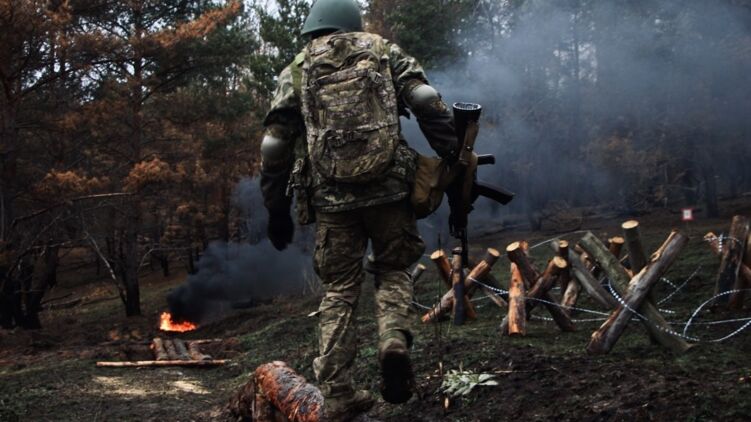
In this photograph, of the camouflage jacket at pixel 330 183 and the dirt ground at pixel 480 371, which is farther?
the camouflage jacket at pixel 330 183

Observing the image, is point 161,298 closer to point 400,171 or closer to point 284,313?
point 284,313

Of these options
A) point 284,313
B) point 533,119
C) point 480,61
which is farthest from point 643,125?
point 284,313

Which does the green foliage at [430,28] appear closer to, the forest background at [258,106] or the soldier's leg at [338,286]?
the forest background at [258,106]

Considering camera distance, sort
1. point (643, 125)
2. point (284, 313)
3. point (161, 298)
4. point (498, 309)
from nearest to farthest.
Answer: point (498, 309) → point (284, 313) → point (643, 125) → point (161, 298)

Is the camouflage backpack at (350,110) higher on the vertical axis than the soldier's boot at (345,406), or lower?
higher

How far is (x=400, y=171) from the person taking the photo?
12.7 feet

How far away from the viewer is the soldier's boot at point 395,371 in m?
3.65

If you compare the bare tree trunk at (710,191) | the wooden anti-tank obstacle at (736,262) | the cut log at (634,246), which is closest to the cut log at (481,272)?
the wooden anti-tank obstacle at (736,262)

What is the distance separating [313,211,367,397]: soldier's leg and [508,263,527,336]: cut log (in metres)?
2.60

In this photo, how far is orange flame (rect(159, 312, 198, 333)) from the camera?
47.2 feet

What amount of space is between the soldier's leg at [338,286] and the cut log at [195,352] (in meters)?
5.00

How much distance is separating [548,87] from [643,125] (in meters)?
4.15

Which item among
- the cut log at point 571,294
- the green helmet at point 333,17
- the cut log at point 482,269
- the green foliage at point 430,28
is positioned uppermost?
the green foliage at point 430,28

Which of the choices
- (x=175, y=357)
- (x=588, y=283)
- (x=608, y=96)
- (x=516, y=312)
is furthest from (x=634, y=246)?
(x=608, y=96)
